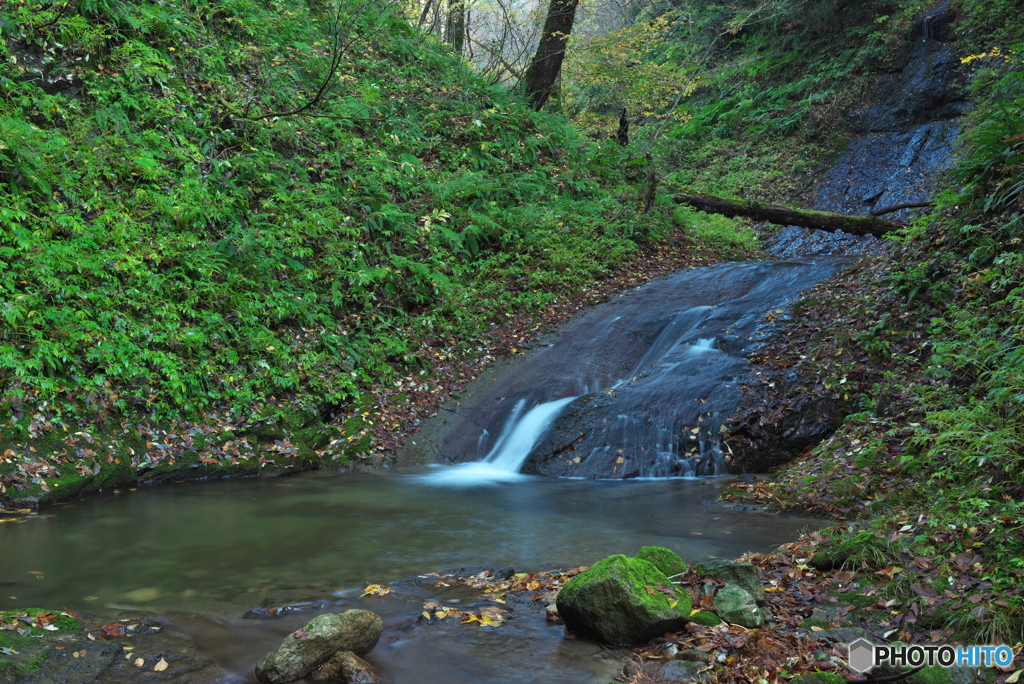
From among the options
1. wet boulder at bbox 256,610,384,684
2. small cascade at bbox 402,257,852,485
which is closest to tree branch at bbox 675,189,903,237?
small cascade at bbox 402,257,852,485

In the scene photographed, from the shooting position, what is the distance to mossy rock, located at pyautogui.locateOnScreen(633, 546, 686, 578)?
4.50m

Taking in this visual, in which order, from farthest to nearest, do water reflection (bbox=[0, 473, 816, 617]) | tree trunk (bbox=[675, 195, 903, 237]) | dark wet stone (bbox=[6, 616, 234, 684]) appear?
1. tree trunk (bbox=[675, 195, 903, 237])
2. water reflection (bbox=[0, 473, 816, 617])
3. dark wet stone (bbox=[6, 616, 234, 684])

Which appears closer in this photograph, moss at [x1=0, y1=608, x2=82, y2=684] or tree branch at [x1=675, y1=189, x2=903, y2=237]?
moss at [x1=0, y1=608, x2=82, y2=684]

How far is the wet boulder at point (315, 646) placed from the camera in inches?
140

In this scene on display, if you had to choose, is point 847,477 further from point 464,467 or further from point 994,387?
point 464,467

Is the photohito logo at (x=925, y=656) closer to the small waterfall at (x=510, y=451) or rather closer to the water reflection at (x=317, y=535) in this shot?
the water reflection at (x=317, y=535)

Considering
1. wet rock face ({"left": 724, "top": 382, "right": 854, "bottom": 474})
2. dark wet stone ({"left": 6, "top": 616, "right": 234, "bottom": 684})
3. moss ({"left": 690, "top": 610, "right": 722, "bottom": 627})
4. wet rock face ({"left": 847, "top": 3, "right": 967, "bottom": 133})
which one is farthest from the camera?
wet rock face ({"left": 847, "top": 3, "right": 967, "bottom": 133})

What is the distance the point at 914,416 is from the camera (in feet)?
21.2

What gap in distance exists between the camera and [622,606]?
3822 millimetres

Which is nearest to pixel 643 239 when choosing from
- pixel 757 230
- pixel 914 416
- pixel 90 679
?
pixel 757 230

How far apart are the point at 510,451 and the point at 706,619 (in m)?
5.23

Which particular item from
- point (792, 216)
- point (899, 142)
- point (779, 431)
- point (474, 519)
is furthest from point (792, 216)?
point (474, 519)

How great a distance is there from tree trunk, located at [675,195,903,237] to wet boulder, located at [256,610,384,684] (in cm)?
1224

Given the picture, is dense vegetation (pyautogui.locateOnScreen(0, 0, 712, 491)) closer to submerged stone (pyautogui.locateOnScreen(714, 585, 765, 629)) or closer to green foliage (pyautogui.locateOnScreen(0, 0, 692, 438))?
green foliage (pyautogui.locateOnScreen(0, 0, 692, 438))
